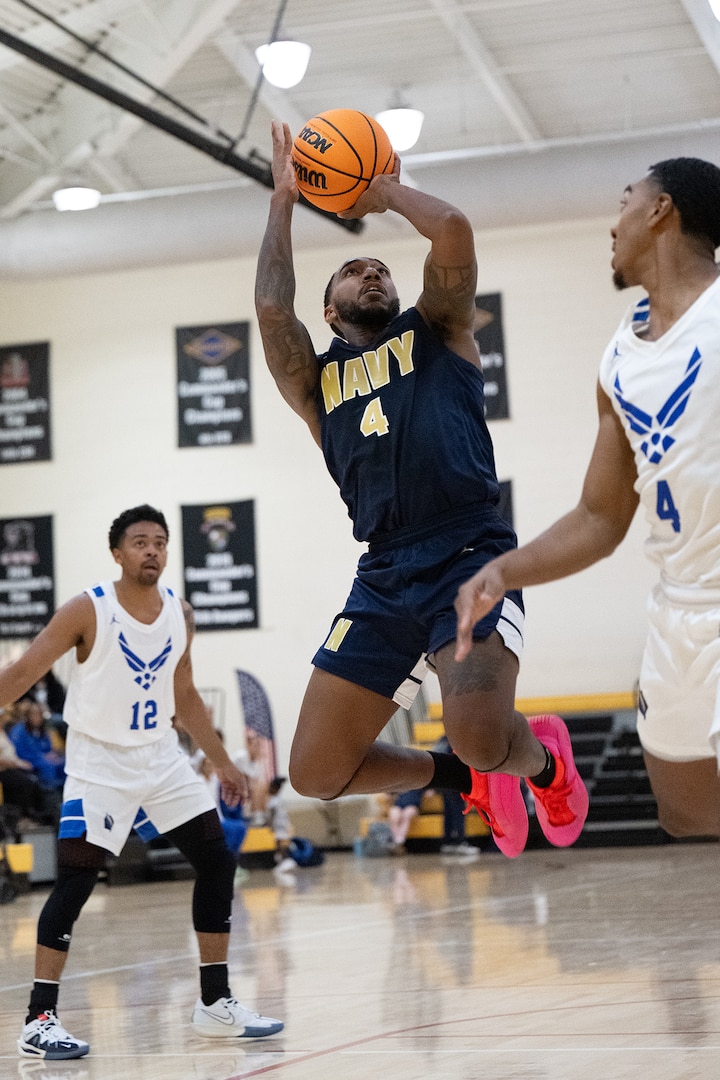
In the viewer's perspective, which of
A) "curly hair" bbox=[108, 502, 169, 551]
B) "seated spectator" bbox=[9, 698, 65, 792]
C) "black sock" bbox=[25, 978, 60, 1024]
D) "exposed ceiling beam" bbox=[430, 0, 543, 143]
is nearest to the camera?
"black sock" bbox=[25, 978, 60, 1024]

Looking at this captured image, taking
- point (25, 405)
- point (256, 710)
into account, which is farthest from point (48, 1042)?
point (25, 405)

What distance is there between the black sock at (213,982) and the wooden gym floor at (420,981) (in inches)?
6.5

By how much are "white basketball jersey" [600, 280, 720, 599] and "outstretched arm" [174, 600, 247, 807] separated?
2893mm

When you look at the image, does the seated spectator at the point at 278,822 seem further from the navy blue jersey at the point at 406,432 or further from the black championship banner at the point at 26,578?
the navy blue jersey at the point at 406,432

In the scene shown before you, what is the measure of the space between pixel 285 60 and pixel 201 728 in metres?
7.27

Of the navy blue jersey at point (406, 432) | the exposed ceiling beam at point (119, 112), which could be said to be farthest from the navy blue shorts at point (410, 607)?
the exposed ceiling beam at point (119, 112)

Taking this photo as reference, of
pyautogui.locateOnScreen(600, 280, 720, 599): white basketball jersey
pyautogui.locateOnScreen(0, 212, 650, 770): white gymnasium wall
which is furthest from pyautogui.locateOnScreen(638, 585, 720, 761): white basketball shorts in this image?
pyautogui.locateOnScreen(0, 212, 650, 770): white gymnasium wall

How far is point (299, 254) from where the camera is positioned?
17625 mm

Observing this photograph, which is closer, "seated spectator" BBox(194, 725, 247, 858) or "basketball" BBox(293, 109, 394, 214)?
"basketball" BBox(293, 109, 394, 214)

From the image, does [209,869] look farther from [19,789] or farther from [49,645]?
[19,789]

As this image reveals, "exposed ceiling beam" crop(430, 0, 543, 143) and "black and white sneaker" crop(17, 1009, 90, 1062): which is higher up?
"exposed ceiling beam" crop(430, 0, 543, 143)

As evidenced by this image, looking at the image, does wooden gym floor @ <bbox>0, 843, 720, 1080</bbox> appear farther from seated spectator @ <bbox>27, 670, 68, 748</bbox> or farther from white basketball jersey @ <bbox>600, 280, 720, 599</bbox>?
seated spectator @ <bbox>27, 670, 68, 748</bbox>

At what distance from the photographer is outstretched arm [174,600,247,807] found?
567 cm

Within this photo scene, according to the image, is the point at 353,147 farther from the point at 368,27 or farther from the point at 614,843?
the point at 614,843
